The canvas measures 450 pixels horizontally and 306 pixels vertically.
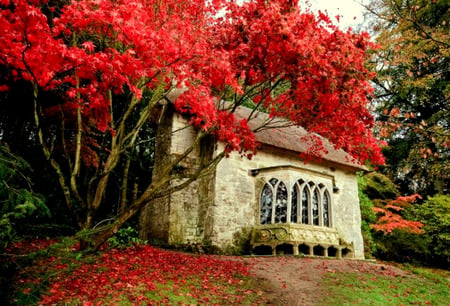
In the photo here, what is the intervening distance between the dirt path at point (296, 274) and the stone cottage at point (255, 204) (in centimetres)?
131

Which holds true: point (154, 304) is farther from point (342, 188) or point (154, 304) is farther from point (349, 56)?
point (342, 188)

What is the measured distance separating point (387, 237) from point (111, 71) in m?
15.1

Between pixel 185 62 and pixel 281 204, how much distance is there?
6954mm

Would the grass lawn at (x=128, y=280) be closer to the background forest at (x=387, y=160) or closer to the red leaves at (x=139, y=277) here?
the red leaves at (x=139, y=277)

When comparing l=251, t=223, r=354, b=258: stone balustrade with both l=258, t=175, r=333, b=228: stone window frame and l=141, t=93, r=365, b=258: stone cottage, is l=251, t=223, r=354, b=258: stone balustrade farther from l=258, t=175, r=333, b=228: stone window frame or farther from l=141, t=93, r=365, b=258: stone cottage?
l=258, t=175, r=333, b=228: stone window frame

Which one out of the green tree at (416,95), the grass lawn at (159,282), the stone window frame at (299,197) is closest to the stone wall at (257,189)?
the stone window frame at (299,197)

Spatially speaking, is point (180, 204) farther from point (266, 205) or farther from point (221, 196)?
point (266, 205)

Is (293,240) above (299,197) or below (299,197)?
below

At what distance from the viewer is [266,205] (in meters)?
12.1

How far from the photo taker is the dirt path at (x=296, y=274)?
267 inches

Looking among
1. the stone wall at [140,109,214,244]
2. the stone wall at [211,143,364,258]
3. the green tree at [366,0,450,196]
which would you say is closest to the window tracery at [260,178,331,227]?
the stone wall at [211,143,364,258]

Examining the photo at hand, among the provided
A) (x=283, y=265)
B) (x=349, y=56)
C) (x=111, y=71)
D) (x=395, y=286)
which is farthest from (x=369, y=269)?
(x=111, y=71)

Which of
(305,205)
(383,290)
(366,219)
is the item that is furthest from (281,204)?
(366,219)

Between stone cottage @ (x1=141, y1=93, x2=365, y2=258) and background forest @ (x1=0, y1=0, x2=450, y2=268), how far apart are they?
75.2 inches
